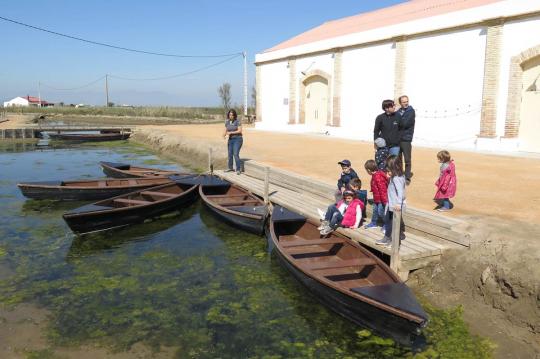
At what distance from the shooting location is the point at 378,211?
7.65 meters

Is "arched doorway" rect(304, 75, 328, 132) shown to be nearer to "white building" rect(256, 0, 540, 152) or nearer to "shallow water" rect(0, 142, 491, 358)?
"white building" rect(256, 0, 540, 152)

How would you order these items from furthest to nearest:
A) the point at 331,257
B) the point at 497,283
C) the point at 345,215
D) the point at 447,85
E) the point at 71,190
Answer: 1. the point at 447,85
2. the point at 71,190
3. the point at 345,215
4. the point at 331,257
5. the point at 497,283

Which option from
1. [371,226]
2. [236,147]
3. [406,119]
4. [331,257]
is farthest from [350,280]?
[236,147]

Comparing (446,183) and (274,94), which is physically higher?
(274,94)

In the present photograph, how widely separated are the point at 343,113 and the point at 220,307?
1847cm

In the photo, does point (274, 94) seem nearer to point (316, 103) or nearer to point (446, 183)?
point (316, 103)

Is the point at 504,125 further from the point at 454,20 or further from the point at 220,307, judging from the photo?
the point at 220,307

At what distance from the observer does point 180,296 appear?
6539 millimetres

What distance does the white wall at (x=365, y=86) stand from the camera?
20.2 meters

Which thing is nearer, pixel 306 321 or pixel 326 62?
pixel 306 321

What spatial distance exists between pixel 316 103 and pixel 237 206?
56.3 ft

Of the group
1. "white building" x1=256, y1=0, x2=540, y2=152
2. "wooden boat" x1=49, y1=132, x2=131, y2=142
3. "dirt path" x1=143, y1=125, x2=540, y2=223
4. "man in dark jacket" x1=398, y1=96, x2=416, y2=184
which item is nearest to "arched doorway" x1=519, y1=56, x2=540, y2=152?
"white building" x1=256, y1=0, x2=540, y2=152

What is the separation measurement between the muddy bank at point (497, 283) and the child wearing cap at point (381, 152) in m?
1.95

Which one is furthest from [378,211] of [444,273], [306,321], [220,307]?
[220,307]
